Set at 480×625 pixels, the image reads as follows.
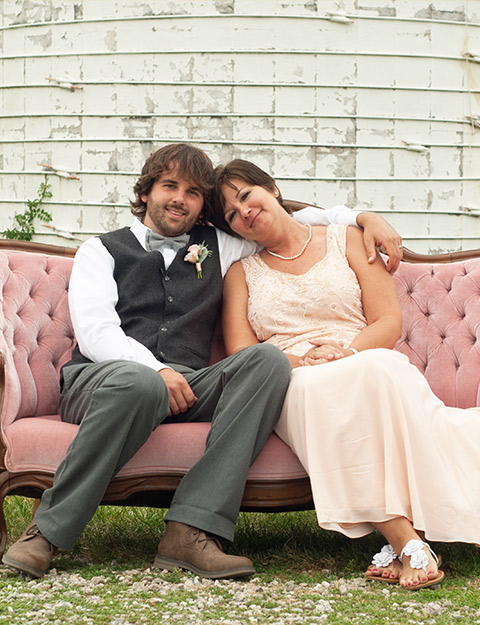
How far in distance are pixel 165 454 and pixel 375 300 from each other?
1137 mm

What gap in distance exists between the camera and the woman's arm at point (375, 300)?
311 cm

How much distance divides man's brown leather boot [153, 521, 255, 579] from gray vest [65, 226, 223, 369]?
77 centimetres

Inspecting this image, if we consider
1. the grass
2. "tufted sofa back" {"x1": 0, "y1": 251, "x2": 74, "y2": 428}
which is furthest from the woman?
"tufted sofa back" {"x1": 0, "y1": 251, "x2": 74, "y2": 428}

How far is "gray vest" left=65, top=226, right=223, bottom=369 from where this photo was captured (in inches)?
123

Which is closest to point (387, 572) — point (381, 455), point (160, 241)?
point (381, 455)

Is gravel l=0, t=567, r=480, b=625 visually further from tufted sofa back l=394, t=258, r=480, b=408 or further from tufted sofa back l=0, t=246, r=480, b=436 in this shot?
tufted sofa back l=394, t=258, r=480, b=408

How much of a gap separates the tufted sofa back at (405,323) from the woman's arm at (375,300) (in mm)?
386

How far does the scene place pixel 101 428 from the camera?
2.55m

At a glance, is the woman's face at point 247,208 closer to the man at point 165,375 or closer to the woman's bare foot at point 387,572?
the man at point 165,375

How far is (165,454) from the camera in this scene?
274cm

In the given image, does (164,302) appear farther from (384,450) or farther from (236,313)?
(384,450)

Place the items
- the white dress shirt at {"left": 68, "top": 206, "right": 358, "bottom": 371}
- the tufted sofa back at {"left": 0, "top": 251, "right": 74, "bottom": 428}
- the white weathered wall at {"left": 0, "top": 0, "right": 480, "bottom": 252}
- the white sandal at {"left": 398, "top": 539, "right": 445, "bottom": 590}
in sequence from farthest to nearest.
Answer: the white weathered wall at {"left": 0, "top": 0, "right": 480, "bottom": 252} < the tufted sofa back at {"left": 0, "top": 251, "right": 74, "bottom": 428} < the white dress shirt at {"left": 68, "top": 206, "right": 358, "bottom": 371} < the white sandal at {"left": 398, "top": 539, "right": 445, "bottom": 590}

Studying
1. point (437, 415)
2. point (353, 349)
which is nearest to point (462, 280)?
point (353, 349)

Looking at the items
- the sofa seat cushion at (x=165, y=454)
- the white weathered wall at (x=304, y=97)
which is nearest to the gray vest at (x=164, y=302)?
the sofa seat cushion at (x=165, y=454)
